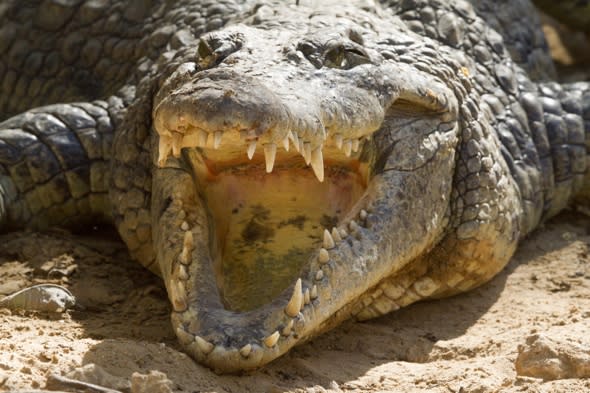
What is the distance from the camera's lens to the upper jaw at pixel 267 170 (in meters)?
3.77

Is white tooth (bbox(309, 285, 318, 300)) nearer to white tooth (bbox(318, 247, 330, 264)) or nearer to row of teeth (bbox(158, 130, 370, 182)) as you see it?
white tooth (bbox(318, 247, 330, 264))

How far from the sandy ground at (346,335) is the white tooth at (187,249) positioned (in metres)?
0.31

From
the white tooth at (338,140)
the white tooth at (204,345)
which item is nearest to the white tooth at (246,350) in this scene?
the white tooth at (204,345)

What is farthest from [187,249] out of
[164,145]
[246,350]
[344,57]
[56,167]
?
[56,167]

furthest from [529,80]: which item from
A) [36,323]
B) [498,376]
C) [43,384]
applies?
[43,384]

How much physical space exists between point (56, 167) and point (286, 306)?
6.63 ft

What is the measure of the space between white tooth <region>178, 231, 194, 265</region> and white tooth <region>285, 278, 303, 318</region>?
0.48 meters

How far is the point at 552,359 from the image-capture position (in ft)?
12.6

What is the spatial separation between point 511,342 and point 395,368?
477 mm

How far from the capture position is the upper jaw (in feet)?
12.4

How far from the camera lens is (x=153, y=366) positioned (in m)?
3.73

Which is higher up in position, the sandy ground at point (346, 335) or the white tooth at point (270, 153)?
the white tooth at point (270, 153)

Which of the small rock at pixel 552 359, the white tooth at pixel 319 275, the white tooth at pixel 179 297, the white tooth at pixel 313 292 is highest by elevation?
the white tooth at pixel 319 275

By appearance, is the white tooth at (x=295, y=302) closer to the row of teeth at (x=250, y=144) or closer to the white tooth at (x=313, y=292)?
the white tooth at (x=313, y=292)
